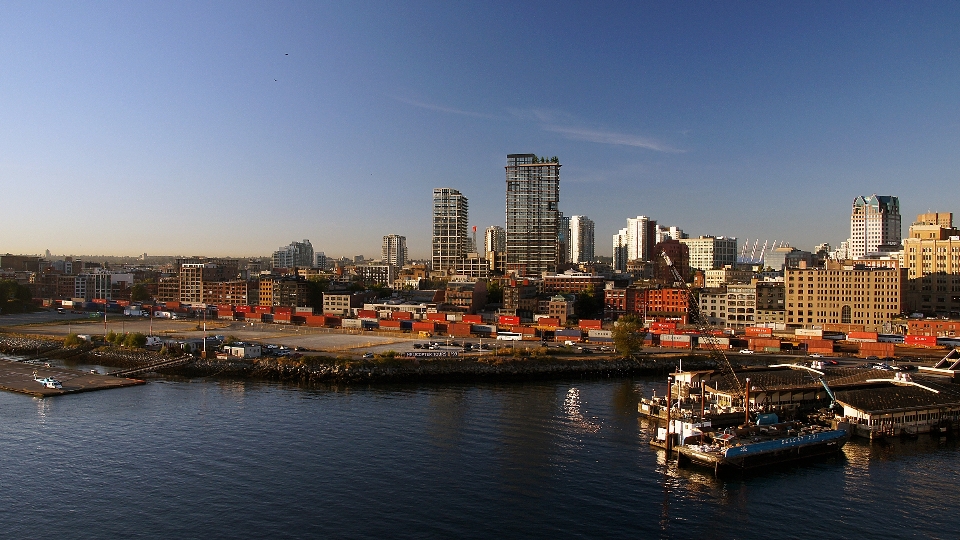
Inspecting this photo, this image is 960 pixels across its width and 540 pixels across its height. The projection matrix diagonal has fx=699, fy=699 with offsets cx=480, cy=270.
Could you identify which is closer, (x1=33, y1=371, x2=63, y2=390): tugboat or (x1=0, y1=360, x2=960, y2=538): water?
(x1=0, y1=360, x2=960, y2=538): water

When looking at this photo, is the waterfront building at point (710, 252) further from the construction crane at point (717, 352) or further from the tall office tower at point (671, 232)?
the construction crane at point (717, 352)

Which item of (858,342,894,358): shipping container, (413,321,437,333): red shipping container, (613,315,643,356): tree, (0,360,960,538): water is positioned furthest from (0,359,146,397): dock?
(858,342,894,358): shipping container

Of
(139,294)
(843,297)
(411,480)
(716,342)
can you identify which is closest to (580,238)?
(139,294)

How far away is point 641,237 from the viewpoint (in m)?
116

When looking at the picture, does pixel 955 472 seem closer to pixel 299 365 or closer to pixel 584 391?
pixel 584 391

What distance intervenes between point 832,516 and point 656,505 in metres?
3.14

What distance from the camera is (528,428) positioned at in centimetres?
1841

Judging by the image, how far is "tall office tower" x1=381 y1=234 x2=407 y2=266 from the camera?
437ft

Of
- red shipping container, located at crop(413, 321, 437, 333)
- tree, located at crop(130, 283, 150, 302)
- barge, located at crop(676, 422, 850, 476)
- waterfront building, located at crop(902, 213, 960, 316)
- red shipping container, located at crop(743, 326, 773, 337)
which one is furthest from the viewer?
tree, located at crop(130, 283, 150, 302)

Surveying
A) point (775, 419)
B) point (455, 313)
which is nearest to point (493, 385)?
point (775, 419)

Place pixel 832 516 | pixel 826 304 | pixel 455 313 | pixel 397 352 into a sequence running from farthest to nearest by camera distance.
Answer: pixel 455 313 < pixel 826 304 < pixel 397 352 < pixel 832 516

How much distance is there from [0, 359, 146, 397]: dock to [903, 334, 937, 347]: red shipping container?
110ft

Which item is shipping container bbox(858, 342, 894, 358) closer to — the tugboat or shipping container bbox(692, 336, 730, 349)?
shipping container bbox(692, 336, 730, 349)

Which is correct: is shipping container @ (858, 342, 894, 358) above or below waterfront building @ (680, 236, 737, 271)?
below
